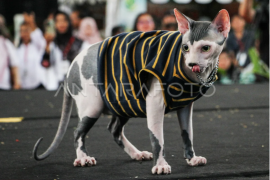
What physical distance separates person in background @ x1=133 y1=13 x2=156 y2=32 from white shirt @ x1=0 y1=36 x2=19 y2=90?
7.91 ft

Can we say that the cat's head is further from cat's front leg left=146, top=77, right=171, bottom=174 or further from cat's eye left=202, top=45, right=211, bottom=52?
cat's front leg left=146, top=77, right=171, bottom=174

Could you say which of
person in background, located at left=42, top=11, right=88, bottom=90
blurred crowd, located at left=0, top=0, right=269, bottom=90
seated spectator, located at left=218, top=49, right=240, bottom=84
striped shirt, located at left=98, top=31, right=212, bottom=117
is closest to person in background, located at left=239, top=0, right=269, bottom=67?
seated spectator, located at left=218, top=49, right=240, bottom=84

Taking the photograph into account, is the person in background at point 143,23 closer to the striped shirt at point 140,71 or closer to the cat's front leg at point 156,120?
the striped shirt at point 140,71

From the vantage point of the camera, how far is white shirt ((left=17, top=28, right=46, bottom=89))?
8.38m

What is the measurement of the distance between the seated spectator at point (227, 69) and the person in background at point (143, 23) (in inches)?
64.6

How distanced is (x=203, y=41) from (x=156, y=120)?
0.59 metres

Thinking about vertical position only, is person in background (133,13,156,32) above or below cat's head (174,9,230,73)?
below

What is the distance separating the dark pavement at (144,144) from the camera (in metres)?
2.89

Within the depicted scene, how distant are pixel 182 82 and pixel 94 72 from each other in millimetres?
677

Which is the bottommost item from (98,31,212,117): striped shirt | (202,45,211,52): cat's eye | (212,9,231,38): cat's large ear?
(98,31,212,117): striped shirt

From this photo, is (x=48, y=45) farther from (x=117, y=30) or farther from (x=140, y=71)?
(x=140, y=71)

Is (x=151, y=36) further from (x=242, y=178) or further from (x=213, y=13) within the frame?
(x=213, y=13)

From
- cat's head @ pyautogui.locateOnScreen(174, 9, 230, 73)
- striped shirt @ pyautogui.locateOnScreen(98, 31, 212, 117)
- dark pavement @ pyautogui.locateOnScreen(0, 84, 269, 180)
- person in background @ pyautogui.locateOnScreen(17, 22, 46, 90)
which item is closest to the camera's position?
cat's head @ pyautogui.locateOnScreen(174, 9, 230, 73)

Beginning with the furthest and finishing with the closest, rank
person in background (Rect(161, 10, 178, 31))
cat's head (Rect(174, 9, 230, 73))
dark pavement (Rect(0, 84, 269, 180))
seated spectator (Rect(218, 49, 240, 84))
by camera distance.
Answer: seated spectator (Rect(218, 49, 240, 84)), person in background (Rect(161, 10, 178, 31)), dark pavement (Rect(0, 84, 269, 180)), cat's head (Rect(174, 9, 230, 73))
